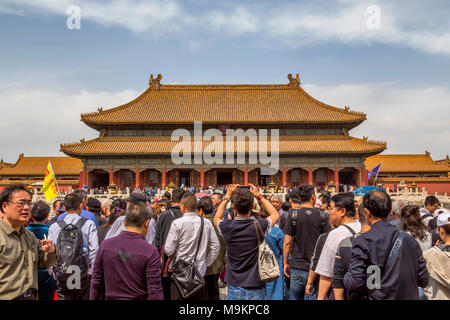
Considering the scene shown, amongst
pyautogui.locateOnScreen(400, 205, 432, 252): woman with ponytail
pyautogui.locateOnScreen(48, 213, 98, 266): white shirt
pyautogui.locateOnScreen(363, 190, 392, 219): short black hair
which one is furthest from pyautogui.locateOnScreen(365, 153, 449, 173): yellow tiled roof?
pyautogui.locateOnScreen(363, 190, 392, 219): short black hair

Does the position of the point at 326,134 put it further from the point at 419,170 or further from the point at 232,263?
the point at 232,263

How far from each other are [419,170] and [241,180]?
57.7 ft

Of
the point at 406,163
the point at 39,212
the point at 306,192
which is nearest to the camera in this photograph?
the point at 39,212

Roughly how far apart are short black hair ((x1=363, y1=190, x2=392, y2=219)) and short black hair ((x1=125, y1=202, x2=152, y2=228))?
213 cm

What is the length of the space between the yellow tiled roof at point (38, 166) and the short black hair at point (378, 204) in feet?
123

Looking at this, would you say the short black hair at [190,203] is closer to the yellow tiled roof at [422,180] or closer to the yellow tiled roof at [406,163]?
the yellow tiled roof at [422,180]

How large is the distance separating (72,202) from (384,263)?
414 cm

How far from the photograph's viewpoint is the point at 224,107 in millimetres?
37969

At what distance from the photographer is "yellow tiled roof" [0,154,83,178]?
37625 mm

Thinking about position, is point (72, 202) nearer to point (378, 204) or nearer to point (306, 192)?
point (306, 192)

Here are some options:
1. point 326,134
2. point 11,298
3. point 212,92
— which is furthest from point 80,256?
point 212,92

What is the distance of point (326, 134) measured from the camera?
35938 millimetres

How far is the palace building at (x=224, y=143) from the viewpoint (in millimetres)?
33781

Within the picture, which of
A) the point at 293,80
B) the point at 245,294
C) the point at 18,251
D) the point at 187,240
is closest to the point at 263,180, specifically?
the point at 293,80
